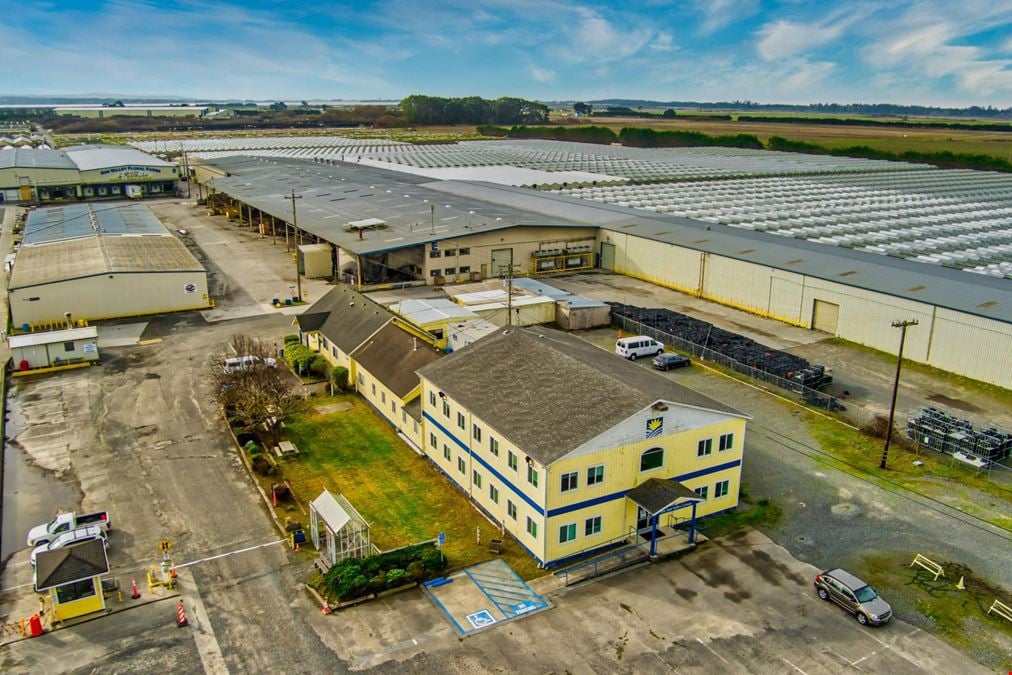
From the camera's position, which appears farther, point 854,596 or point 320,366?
point 320,366

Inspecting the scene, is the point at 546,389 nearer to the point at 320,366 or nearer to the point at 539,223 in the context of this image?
the point at 320,366

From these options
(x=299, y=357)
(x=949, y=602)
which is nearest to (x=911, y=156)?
(x=299, y=357)

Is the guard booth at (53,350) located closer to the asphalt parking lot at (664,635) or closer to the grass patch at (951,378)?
the asphalt parking lot at (664,635)

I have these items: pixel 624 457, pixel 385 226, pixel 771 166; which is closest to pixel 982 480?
pixel 624 457

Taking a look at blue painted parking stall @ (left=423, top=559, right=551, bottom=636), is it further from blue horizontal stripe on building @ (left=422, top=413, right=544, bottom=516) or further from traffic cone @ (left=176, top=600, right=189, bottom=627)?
traffic cone @ (left=176, top=600, right=189, bottom=627)

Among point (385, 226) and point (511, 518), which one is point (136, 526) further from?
point (385, 226)

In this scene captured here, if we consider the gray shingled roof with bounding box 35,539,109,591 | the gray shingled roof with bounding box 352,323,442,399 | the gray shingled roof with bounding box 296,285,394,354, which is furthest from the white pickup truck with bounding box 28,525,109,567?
the gray shingled roof with bounding box 296,285,394,354
